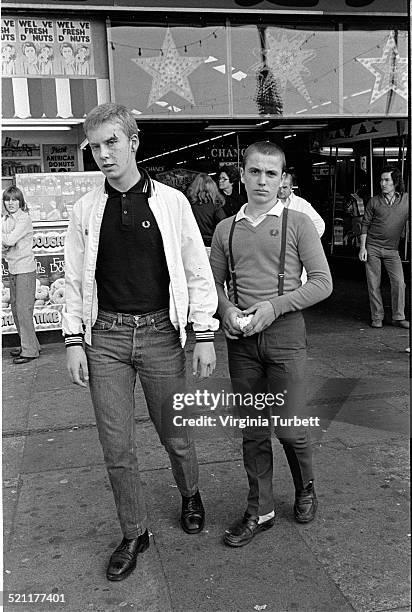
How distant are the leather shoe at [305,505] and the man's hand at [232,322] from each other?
876mm

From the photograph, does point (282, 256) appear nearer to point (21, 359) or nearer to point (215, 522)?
point (215, 522)

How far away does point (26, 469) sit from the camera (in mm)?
4160

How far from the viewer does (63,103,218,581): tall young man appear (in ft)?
9.35

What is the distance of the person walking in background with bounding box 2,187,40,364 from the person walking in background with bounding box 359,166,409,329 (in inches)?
150

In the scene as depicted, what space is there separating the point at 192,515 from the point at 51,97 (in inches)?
206

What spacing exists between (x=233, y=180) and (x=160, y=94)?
381 centimetres

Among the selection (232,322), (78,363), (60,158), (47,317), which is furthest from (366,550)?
(60,158)

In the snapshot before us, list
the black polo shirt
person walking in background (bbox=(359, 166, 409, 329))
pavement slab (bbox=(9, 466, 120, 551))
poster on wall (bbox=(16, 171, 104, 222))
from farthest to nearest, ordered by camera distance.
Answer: person walking in background (bbox=(359, 166, 409, 329))
poster on wall (bbox=(16, 171, 104, 222))
pavement slab (bbox=(9, 466, 120, 551))
the black polo shirt

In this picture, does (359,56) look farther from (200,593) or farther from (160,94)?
(200,593)

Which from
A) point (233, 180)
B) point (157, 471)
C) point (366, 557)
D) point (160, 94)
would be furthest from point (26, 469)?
point (233, 180)

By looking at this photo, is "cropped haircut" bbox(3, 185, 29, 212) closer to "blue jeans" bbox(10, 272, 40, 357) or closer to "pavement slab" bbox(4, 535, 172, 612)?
"blue jeans" bbox(10, 272, 40, 357)

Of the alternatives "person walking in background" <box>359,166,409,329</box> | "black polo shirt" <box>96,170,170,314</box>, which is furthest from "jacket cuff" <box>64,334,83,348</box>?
"person walking in background" <box>359,166,409,329</box>

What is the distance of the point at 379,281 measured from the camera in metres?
7.94

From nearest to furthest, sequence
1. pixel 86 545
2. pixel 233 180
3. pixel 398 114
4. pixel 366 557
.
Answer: pixel 366 557 → pixel 86 545 → pixel 398 114 → pixel 233 180
